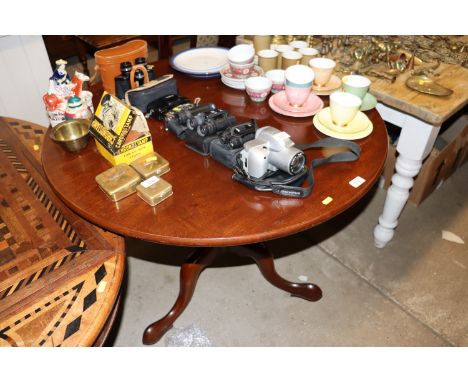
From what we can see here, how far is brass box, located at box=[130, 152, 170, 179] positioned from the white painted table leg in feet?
3.16

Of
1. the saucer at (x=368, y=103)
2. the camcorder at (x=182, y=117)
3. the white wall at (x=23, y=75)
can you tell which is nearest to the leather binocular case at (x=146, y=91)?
the camcorder at (x=182, y=117)

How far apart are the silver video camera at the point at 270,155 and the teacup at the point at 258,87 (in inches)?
14.3

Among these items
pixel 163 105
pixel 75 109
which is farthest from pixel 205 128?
pixel 75 109

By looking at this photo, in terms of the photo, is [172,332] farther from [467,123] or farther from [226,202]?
[467,123]

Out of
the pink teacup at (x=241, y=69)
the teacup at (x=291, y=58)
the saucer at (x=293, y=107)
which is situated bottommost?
the saucer at (x=293, y=107)

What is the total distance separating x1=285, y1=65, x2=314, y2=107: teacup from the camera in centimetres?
129

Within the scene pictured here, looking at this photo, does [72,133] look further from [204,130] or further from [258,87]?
[258,87]

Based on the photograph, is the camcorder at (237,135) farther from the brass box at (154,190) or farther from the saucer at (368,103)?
the saucer at (368,103)

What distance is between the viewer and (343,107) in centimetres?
120

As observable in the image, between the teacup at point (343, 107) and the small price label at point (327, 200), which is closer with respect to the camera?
the small price label at point (327, 200)

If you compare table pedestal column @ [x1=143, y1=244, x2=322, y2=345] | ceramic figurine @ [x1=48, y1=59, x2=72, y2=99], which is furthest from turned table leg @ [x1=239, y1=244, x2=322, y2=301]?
ceramic figurine @ [x1=48, y1=59, x2=72, y2=99]

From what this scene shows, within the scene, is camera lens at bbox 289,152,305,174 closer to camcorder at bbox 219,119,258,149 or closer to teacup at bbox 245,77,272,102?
camcorder at bbox 219,119,258,149

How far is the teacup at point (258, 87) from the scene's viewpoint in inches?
55.3

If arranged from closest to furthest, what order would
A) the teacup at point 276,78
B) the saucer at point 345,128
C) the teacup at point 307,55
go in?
the saucer at point 345,128 < the teacup at point 276,78 < the teacup at point 307,55
